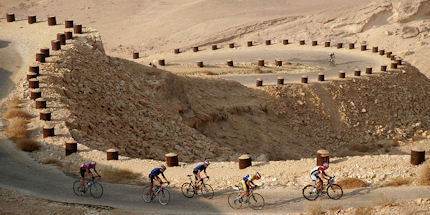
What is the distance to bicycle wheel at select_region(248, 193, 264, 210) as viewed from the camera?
17.8 meters

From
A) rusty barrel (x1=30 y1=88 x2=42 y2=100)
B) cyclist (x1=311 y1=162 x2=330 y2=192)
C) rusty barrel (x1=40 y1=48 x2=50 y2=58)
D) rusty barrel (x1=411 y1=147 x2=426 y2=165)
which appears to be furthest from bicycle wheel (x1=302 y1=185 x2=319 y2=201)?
rusty barrel (x1=40 y1=48 x2=50 y2=58)

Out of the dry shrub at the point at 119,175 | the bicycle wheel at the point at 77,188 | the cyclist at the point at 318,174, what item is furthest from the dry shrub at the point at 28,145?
the cyclist at the point at 318,174

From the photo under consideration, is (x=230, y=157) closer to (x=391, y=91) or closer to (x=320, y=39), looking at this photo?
(x=391, y=91)

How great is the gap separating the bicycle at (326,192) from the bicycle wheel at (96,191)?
19.9ft

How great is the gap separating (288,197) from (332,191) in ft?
4.24

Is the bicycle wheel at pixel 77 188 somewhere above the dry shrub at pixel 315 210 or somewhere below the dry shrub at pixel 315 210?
above

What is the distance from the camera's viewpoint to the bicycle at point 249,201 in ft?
58.3

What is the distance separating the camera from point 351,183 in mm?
19125

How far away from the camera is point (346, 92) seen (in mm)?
39312

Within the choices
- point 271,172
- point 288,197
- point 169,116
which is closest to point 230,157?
point 169,116

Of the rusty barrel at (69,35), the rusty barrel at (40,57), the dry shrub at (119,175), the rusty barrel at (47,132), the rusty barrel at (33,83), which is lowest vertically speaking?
the dry shrub at (119,175)

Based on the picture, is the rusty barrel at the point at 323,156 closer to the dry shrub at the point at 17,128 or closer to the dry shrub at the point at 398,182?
the dry shrub at the point at 398,182

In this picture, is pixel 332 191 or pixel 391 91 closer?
pixel 332 191

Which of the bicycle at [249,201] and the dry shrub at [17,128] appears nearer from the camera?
the bicycle at [249,201]
